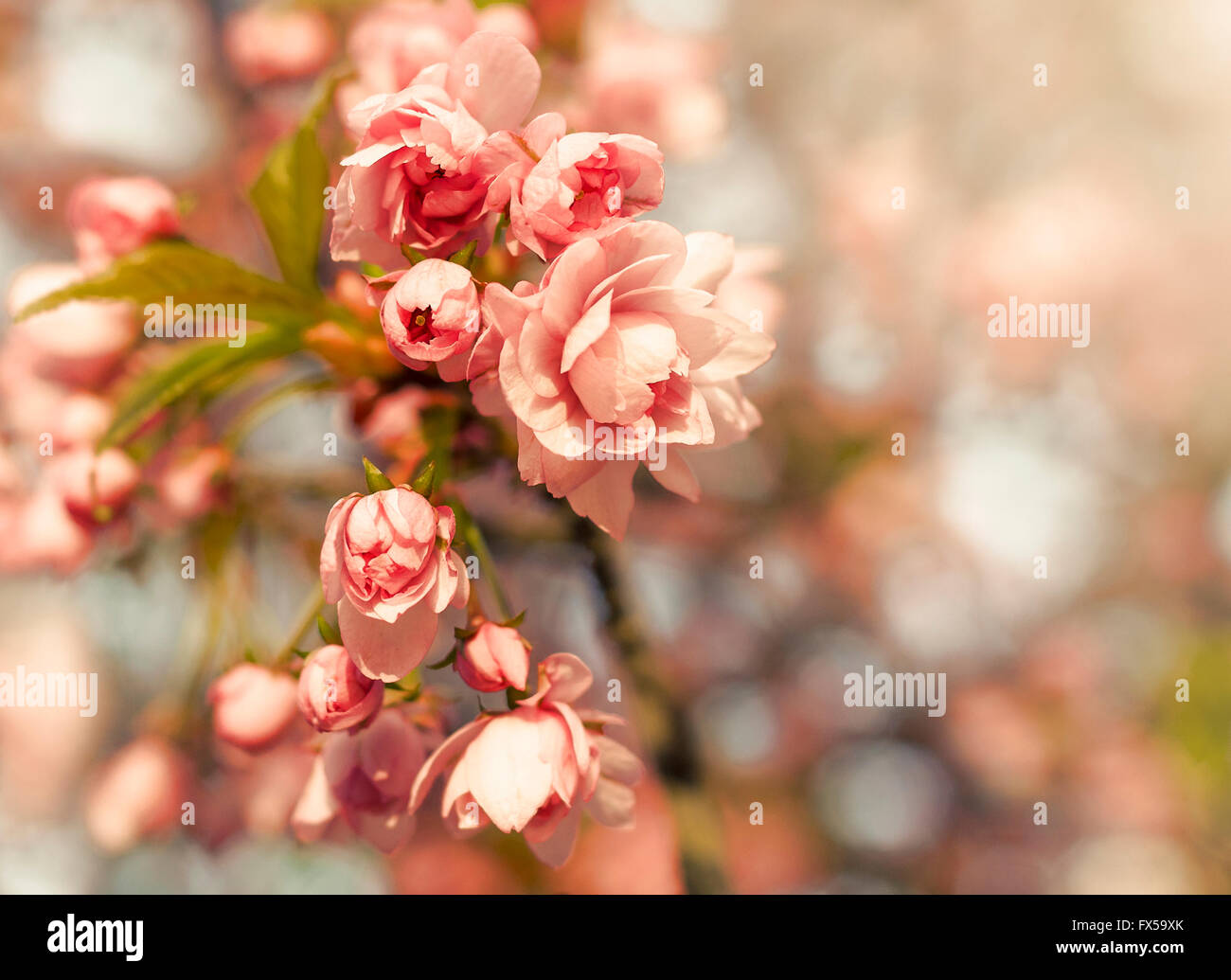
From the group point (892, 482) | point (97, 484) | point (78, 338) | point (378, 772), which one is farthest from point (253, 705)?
point (892, 482)

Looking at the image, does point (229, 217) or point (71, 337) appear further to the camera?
point (229, 217)

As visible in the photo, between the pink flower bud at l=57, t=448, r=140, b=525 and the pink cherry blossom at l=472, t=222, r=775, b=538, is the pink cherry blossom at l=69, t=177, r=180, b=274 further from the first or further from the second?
the pink cherry blossom at l=472, t=222, r=775, b=538

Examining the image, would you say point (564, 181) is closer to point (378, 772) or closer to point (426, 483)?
point (426, 483)

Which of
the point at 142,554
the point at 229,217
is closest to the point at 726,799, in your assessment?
the point at 142,554

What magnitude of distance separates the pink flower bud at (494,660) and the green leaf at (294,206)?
28cm

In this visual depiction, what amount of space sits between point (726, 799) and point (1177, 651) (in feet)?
2.28

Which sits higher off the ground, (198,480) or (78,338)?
(78,338)

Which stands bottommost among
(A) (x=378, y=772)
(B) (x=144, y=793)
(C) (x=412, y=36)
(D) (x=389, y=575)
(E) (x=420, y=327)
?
(B) (x=144, y=793)

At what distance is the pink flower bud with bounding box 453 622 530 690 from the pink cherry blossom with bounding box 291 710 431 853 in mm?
85

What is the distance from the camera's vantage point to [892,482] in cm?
110

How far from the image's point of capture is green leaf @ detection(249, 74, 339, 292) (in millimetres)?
508

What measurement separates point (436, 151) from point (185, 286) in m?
0.22
